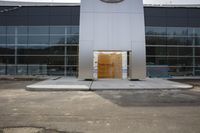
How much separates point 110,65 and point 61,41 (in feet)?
30.6

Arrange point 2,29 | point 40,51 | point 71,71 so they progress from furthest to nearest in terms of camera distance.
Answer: point 2,29 < point 40,51 < point 71,71

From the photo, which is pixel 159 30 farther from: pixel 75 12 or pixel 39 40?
pixel 39 40

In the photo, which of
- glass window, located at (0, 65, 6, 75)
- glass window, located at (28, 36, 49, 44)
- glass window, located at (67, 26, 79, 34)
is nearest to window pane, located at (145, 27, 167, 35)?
glass window, located at (67, 26, 79, 34)

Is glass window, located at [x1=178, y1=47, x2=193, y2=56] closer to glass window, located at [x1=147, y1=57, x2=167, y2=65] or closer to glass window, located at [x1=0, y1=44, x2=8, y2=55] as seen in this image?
glass window, located at [x1=147, y1=57, x2=167, y2=65]

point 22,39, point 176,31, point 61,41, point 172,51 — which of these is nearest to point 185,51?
point 172,51

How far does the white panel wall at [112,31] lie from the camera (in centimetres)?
2352

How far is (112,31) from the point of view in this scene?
941 inches

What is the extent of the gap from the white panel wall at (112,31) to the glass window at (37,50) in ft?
36.5

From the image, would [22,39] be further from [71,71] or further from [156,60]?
[156,60]

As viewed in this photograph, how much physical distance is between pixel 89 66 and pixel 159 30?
1416cm

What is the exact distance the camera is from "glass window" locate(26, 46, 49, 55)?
33.4m

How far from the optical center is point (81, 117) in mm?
8906

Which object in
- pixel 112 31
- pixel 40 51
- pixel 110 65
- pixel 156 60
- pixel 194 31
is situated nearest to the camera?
pixel 112 31

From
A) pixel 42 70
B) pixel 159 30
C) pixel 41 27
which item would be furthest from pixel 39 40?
pixel 159 30
